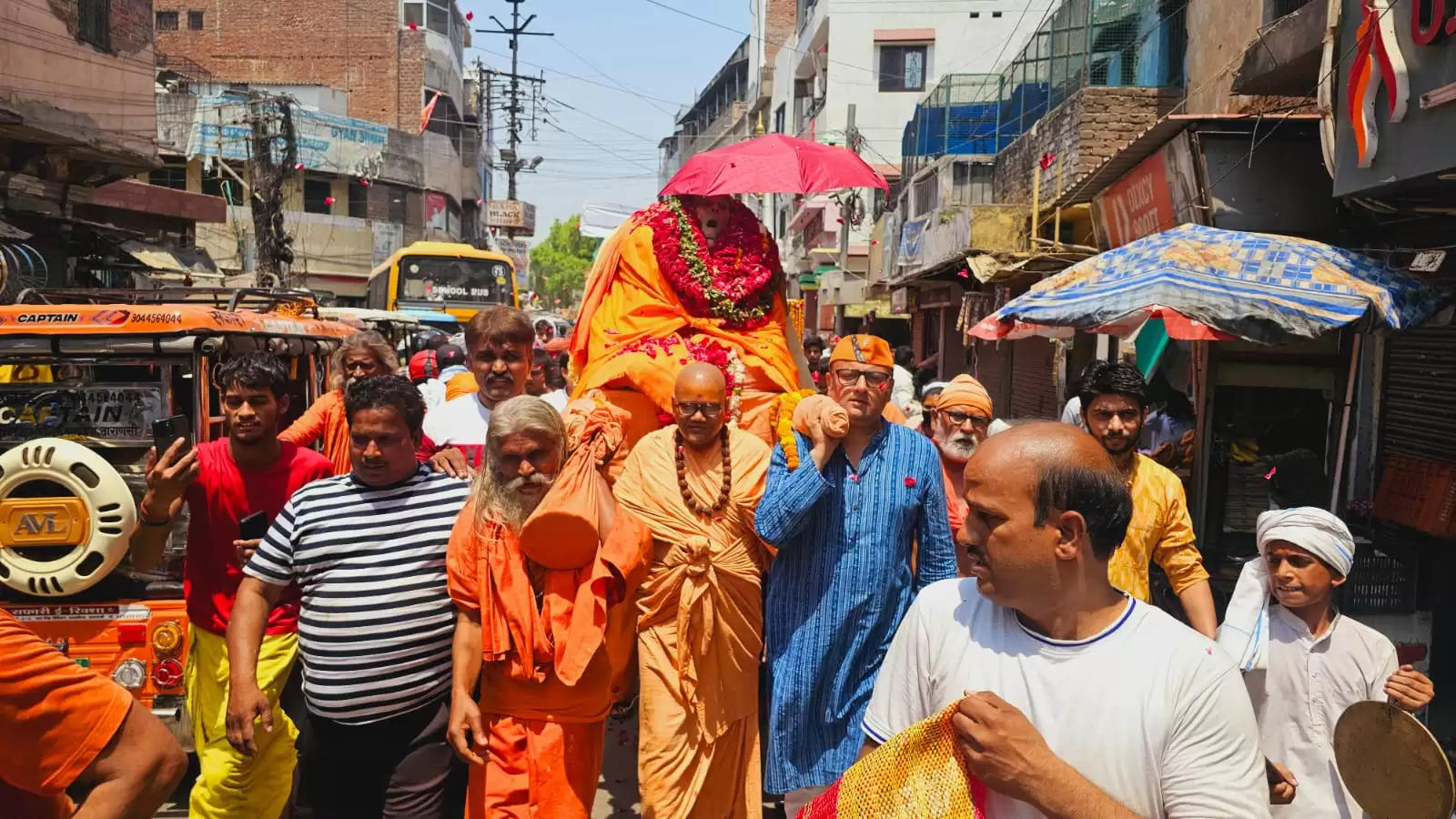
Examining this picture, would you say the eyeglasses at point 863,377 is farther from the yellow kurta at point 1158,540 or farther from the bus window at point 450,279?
the bus window at point 450,279

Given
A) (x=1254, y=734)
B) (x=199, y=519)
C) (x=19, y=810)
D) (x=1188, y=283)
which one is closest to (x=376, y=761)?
(x=199, y=519)

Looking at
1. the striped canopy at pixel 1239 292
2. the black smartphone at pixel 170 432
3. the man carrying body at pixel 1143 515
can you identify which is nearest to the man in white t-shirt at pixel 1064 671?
the man carrying body at pixel 1143 515

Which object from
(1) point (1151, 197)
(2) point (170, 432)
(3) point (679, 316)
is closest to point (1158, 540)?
(3) point (679, 316)

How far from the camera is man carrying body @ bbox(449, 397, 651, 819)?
3.30m

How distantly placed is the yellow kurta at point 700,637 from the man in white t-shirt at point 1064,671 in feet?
6.27

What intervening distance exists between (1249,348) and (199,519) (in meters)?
6.64

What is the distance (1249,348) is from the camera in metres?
7.68

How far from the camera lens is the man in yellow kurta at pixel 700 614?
3.83 meters

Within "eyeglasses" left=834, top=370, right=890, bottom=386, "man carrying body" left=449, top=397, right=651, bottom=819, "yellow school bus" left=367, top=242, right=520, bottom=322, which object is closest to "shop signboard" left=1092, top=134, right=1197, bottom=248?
"eyeglasses" left=834, top=370, right=890, bottom=386

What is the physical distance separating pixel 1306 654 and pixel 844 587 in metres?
1.40

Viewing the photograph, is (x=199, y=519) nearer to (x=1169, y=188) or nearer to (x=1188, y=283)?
(x=1188, y=283)

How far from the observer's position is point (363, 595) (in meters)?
A: 3.30

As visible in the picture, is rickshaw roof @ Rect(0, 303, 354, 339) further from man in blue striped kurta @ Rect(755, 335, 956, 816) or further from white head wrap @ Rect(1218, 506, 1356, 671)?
white head wrap @ Rect(1218, 506, 1356, 671)

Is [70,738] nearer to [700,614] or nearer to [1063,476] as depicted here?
[1063,476]
